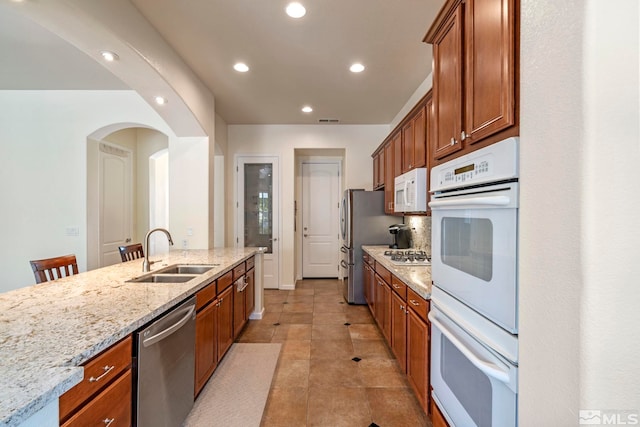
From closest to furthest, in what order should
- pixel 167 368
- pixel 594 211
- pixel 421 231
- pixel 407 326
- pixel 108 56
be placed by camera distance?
pixel 594 211, pixel 167 368, pixel 407 326, pixel 108 56, pixel 421 231

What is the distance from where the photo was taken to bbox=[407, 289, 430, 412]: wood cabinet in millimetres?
1674

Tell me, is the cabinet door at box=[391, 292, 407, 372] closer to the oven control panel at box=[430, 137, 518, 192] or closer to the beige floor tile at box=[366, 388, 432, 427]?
the beige floor tile at box=[366, 388, 432, 427]

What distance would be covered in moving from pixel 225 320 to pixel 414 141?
2.43 m

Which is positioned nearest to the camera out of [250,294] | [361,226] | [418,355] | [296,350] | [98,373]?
[98,373]

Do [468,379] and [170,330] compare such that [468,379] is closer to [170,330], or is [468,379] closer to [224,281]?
[170,330]

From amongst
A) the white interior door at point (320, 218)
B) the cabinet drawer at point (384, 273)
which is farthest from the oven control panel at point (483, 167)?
the white interior door at point (320, 218)

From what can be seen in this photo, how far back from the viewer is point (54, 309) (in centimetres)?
131

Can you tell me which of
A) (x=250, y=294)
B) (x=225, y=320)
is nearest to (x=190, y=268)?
(x=225, y=320)

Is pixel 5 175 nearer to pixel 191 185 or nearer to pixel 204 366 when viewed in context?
pixel 191 185

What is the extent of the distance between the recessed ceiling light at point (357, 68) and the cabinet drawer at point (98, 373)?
2944 mm

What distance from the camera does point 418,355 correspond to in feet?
5.89

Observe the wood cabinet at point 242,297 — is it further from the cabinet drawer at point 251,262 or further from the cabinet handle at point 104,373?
the cabinet handle at point 104,373

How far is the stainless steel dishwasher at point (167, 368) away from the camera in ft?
4.17

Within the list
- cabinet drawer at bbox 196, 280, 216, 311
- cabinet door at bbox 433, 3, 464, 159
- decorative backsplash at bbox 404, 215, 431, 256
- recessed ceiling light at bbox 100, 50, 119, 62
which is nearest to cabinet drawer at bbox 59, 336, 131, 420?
cabinet drawer at bbox 196, 280, 216, 311
